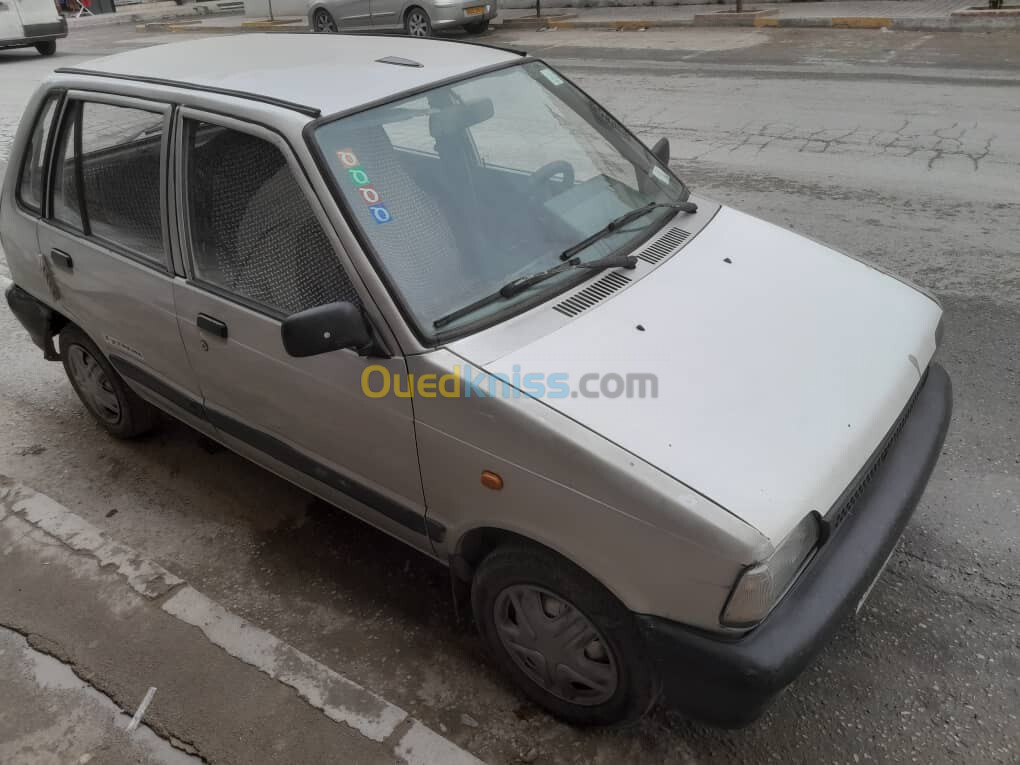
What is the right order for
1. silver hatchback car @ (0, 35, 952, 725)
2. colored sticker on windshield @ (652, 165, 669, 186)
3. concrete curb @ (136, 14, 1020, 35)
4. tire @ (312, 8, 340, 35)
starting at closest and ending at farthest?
silver hatchback car @ (0, 35, 952, 725) < colored sticker on windshield @ (652, 165, 669, 186) < concrete curb @ (136, 14, 1020, 35) < tire @ (312, 8, 340, 35)

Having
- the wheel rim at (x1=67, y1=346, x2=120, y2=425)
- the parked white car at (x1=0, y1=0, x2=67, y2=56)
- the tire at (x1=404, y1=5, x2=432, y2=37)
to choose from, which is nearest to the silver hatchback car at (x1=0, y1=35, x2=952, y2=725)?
the wheel rim at (x1=67, y1=346, x2=120, y2=425)

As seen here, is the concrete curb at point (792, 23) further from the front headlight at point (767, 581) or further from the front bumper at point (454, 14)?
the front headlight at point (767, 581)

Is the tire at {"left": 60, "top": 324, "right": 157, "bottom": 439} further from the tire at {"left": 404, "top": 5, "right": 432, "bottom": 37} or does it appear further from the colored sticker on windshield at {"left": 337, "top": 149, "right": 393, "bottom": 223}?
the tire at {"left": 404, "top": 5, "right": 432, "bottom": 37}

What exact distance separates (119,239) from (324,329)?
1.53 m

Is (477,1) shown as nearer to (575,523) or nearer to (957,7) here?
(957,7)

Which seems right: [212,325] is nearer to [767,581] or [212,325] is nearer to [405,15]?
[767,581]

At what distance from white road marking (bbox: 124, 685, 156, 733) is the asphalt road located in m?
0.41

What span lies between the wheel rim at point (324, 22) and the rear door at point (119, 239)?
52.2 feet

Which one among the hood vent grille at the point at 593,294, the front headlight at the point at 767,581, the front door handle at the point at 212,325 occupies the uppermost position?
the hood vent grille at the point at 593,294

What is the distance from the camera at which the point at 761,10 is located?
15.8m

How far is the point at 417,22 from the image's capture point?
1614 centimetres

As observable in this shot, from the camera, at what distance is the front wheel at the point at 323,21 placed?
17.8m

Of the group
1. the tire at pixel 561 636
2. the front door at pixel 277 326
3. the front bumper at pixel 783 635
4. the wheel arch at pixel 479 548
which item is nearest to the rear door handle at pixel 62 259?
the front door at pixel 277 326

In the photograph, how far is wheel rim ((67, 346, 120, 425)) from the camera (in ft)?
13.1
